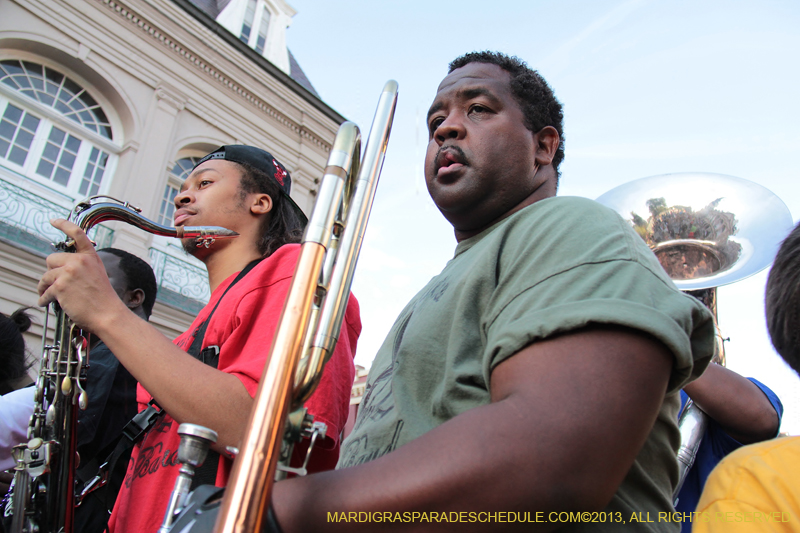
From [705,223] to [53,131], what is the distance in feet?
35.1

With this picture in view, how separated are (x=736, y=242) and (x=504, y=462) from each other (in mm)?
3801

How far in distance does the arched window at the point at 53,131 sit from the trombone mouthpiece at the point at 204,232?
881cm

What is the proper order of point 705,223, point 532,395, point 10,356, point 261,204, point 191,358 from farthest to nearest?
1. point 705,223
2. point 10,356
3. point 261,204
4. point 191,358
5. point 532,395

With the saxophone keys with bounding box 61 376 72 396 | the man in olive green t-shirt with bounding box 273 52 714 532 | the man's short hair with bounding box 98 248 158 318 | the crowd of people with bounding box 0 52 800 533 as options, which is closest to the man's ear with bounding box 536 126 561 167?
the crowd of people with bounding box 0 52 800 533

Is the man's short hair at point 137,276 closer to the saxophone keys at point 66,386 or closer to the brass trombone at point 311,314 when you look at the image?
the saxophone keys at point 66,386

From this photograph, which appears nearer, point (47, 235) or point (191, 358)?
point (191, 358)

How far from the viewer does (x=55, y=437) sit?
235 centimetres

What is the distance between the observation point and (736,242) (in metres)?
3.86

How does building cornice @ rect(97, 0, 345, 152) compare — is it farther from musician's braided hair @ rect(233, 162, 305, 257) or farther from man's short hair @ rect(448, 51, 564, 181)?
man's short hair @ rect(448, 51, 564, 181)

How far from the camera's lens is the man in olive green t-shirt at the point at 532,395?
0.77 meters

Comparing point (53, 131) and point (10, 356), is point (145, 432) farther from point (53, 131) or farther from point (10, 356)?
point (53, 131)

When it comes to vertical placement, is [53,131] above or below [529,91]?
above

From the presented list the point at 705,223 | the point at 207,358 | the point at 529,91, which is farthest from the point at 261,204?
the point at 705,223

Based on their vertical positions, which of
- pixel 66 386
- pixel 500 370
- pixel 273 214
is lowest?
pixel 66 386
